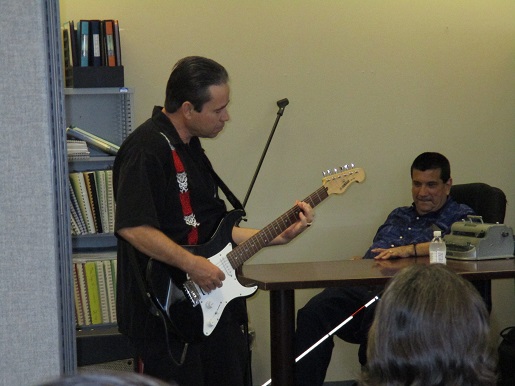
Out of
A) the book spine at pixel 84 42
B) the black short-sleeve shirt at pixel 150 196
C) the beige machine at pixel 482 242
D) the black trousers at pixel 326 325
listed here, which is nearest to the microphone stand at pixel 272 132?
the black trousers at pixel 326 325

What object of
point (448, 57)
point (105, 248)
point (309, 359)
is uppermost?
point (448, 57)

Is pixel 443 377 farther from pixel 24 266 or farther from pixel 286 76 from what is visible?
pixel 286 76

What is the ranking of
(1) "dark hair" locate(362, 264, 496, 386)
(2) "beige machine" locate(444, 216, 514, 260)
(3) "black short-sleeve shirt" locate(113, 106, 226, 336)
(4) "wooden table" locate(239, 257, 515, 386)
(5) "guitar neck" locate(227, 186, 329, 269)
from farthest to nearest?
(2) "beige machine" locate(444, 216, 514, 260), (4) "wooden table" locate(239, 257, 515, 386), (5) "guitar neck" locate(227, 186, 329, 269), (3) "black short-sleeve shirt" locate(113, 106, 226, 336), (1) "dark hair" locate(362, 264, 496, 386)

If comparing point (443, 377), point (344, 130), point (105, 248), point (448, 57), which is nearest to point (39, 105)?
point (443, 377)

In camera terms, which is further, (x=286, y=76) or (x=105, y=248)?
(x=286, y=76)

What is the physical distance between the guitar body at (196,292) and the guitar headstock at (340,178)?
677 mm

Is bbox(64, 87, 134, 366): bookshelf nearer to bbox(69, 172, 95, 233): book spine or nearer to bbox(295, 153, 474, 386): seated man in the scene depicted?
bbox(69, 172, 95, 233): book spine

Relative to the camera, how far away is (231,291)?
2.91 metres

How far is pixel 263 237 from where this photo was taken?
122 inches

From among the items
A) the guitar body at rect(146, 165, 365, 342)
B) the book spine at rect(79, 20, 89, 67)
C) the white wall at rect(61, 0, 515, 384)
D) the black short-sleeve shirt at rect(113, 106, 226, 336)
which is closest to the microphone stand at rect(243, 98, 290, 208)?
the white wall at rect(61, 0, 515, 384)

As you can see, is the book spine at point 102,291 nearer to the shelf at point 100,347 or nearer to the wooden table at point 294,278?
the shelf at point 100,347

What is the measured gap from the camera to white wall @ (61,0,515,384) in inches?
180

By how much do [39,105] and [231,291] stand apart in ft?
3.34

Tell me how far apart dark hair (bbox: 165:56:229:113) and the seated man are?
4.65ft
